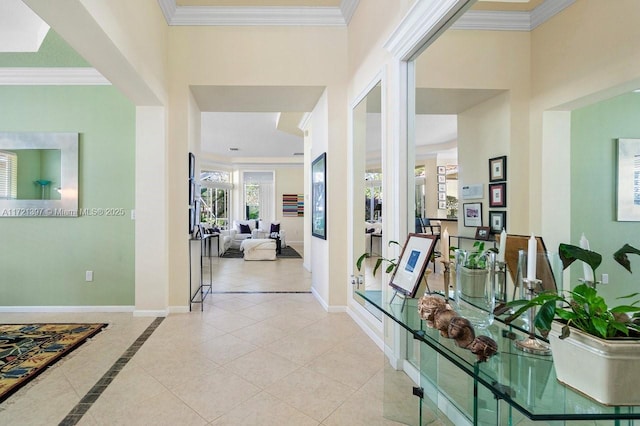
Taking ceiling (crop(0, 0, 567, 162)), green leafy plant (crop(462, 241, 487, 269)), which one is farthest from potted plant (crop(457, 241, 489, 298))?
ceiling (crop(0, 0, 567, 162))

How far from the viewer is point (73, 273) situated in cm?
382

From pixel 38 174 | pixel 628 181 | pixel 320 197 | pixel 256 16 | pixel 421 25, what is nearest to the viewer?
pixel 628 181

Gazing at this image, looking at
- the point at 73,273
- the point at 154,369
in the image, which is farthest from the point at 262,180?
the point at 154,369

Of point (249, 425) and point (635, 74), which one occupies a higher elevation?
point (635, 74)

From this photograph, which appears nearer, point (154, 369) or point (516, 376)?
point (516, 376)

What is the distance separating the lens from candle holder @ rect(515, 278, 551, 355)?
1126 millimetres

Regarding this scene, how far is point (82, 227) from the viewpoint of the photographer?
12.6 feet

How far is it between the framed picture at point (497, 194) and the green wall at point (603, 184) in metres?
0.29

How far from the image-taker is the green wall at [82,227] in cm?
380

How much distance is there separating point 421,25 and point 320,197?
8.08ft

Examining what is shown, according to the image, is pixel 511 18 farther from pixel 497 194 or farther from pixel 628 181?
pixel 628 181

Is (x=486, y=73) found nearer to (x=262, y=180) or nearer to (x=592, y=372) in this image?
(x=592, y=372)

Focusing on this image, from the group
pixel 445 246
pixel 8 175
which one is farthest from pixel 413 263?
pixel 8 175

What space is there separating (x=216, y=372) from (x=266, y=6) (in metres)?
3.70
